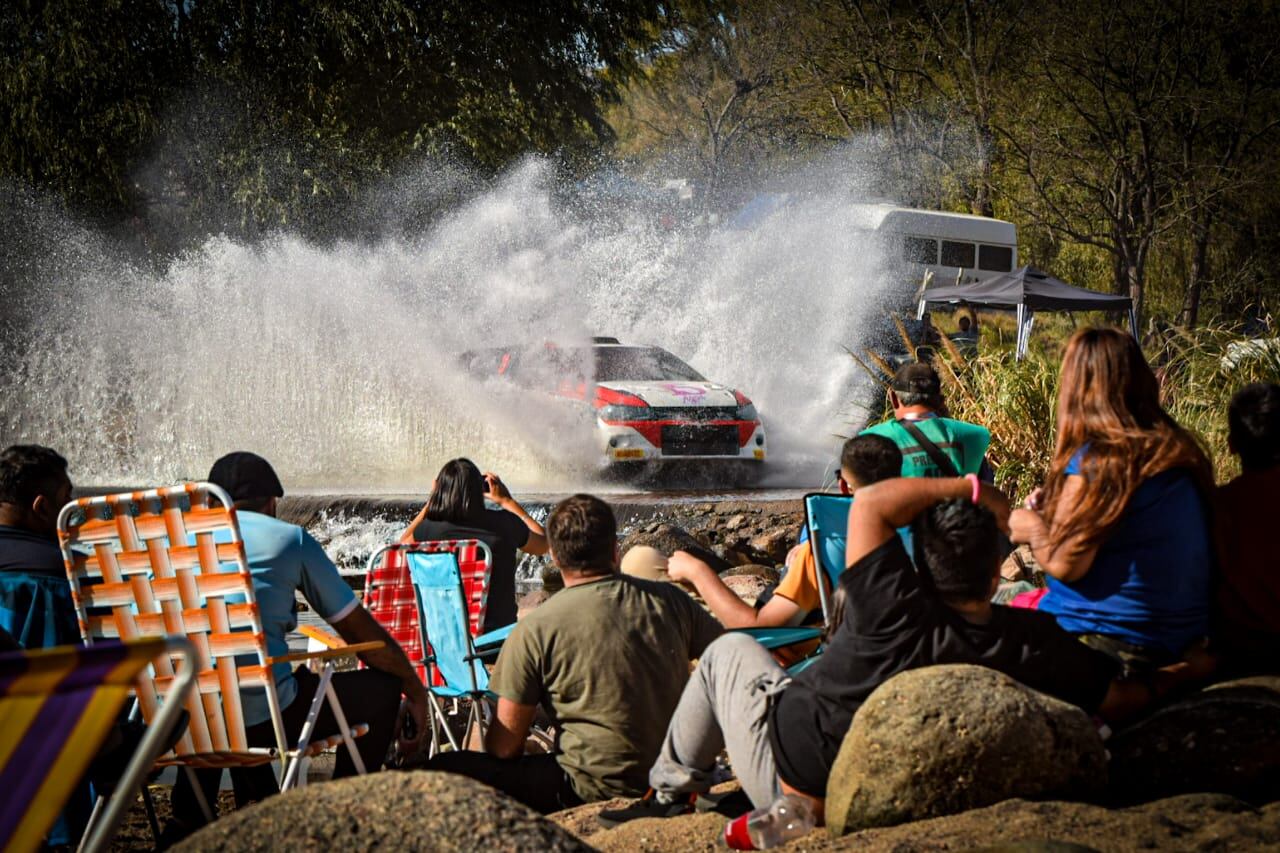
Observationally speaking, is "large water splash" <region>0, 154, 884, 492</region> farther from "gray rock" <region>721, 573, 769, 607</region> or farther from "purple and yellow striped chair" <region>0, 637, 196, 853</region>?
"purple and yellow striped chair" <region>0, 637, 196, 853</region>

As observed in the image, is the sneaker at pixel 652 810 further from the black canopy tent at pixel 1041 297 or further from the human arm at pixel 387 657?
the black canopy tent at pixel 1041 297

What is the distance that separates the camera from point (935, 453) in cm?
586

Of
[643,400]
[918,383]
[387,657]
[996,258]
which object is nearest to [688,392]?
[643,400]

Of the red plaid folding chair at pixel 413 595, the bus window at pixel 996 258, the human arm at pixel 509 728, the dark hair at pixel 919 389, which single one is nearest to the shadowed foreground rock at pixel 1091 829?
the human arm at pixel 509 728

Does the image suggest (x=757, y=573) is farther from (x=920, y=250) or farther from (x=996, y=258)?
(x=996, y=258)

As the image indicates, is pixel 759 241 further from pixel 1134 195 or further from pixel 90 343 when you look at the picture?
pixel 90 343

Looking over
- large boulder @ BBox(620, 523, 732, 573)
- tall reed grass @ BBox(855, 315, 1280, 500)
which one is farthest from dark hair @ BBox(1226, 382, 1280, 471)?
large boulder @ BBox(620, 523, 732, 573)

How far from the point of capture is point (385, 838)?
101 inches

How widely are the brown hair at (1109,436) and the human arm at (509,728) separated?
1.74 metres

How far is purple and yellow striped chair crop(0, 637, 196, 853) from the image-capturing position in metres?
2.18

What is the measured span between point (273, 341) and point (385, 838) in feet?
57.8

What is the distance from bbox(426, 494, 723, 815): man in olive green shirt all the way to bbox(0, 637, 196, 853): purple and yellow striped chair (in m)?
2.07

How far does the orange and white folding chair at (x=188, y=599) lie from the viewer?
13.5ft

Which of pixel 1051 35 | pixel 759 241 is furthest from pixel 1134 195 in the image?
pixel 759 241
